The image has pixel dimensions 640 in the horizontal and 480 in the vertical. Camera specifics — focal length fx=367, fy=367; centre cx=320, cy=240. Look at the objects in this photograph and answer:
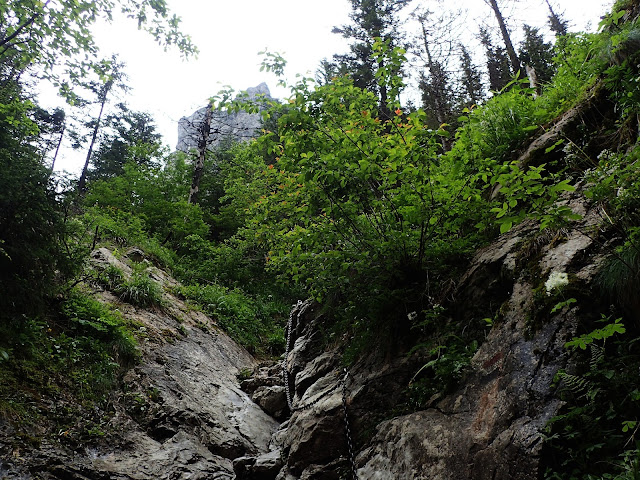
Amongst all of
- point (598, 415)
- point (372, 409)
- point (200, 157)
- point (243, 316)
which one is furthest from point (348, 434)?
point (200, 157)

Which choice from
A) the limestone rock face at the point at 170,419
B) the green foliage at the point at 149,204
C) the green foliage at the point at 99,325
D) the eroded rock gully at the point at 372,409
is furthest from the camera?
the green foliage at the point at 149,204

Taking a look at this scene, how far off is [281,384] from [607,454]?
21.9 feet

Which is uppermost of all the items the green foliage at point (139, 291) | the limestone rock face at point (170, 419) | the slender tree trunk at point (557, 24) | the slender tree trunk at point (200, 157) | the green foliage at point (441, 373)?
the slender tree trunk at point (557, 24)

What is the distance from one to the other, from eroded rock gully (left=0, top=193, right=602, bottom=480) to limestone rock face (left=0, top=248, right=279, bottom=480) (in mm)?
21

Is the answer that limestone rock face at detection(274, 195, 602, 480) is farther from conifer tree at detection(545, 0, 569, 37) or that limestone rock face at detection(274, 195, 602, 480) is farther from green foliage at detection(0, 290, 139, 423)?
conifer tree at detection(545, 0, 569, 37)

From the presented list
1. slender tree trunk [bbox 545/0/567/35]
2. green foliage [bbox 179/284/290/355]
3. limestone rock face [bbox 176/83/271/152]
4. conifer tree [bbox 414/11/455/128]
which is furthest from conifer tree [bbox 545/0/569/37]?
green foliage [bbox 179/284/290/355]

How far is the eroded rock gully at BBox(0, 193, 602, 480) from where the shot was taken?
9.14ft

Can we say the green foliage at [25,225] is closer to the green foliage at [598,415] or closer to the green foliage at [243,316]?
the green foliage at [598,415]

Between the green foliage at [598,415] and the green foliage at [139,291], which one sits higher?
the green foliage at [139,291]

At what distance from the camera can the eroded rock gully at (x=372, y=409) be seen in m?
2.79

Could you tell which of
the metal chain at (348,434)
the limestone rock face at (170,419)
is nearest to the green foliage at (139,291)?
the limestone rock face at (170,419)

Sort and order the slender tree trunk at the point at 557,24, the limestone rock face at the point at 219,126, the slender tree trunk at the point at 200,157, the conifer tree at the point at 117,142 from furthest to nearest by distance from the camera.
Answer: the conifer tree at the point at 117,142
the slender tree trunk at the point at 557,24
the slender tree trunk at the point at 200,157
the limestone rock face at the point at 219,126

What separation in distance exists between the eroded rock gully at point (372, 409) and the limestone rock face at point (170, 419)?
0.02 m

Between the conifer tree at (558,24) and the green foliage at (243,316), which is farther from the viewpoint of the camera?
the conifer tree at (558,24)
